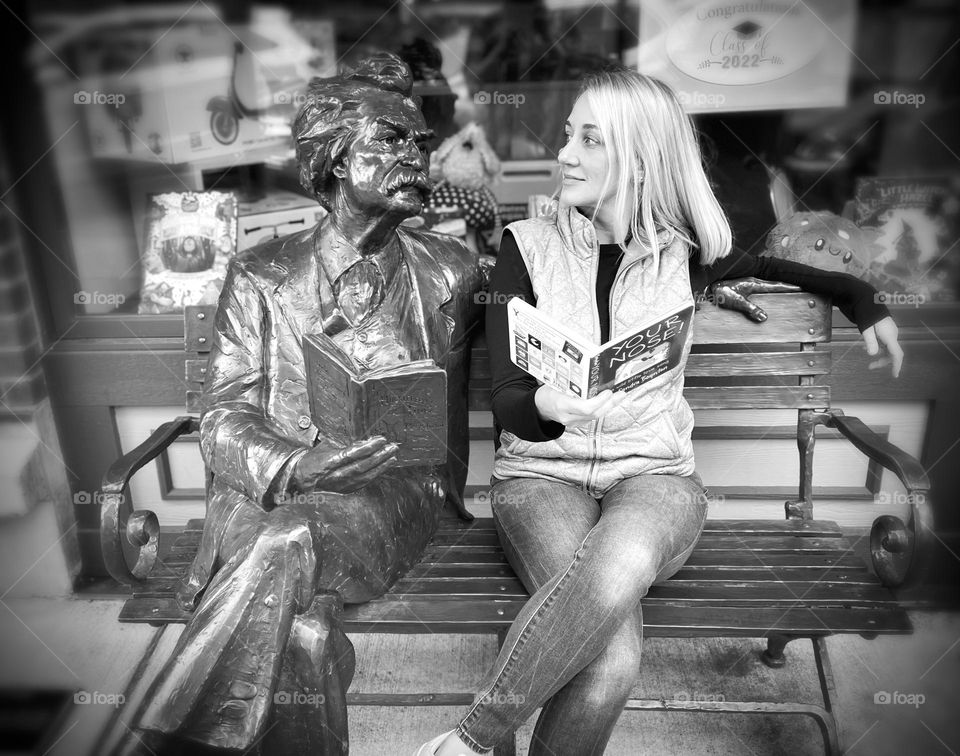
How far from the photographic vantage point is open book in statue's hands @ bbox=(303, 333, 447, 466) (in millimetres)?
2010

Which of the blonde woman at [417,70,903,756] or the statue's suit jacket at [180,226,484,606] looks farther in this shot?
the statue's suit jacket at [180,226,484,606]

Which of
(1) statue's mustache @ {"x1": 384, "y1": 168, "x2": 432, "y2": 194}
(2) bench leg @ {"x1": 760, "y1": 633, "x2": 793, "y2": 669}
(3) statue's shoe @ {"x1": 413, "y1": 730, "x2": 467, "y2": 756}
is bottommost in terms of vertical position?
(2) bench leg @ {"x1": 760, "y1": 633, "x2": 793, "y2": 669}

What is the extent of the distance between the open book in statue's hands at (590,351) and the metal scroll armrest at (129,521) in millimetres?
1205

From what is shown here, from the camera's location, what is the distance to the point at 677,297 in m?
2.29

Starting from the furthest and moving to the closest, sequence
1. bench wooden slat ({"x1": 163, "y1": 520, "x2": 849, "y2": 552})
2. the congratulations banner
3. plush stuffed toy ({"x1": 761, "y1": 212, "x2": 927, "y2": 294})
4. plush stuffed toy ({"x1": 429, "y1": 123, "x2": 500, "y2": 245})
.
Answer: plush stuffed toy ({"x1": 429, "y1": 123, "x2": 500, "y2": 245}), the congratulations banner, plush stuffed toy ({"x1": 761, "y1": 212, "x2": 927, "y2": 294}), bench wooden slat ({"x1": 163, "y1": 520, "x2": 849, "y2": 552})

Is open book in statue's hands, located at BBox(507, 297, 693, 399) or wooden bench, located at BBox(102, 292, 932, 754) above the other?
open book in statue's hands, located at BBox(507, 297, 693, 399)

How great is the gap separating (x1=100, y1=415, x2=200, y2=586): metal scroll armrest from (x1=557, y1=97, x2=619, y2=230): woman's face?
142 centimetres

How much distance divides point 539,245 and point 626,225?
0.23 metres

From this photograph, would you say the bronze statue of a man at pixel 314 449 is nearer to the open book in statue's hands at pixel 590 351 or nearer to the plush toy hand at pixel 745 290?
the open book in statue's hands at pixel 590 351

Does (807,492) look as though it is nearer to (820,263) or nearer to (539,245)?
(820,263)

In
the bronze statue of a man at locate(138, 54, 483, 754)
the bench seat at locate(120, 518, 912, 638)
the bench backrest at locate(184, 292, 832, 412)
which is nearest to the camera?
the bronze statue of a man at locate(138, 54, 483, 754)

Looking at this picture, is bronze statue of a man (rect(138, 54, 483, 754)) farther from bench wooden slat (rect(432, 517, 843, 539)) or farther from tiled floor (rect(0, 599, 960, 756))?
tiled floor (rect(0, 599, 960, 756))

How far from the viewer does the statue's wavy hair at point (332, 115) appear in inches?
86.7

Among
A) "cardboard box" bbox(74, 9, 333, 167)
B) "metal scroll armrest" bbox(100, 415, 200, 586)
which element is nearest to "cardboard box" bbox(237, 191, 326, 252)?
"cardboard box" bbox(74, 9, 333, 167)
